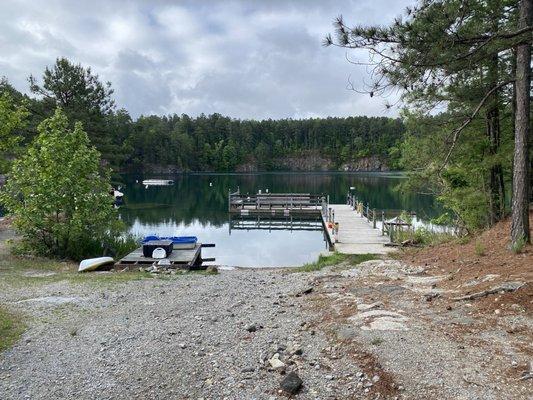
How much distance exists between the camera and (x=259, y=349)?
5723 millimetres

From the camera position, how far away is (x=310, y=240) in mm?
28547

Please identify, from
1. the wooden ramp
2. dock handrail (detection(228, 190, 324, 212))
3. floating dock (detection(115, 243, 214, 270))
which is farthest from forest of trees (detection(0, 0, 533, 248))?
dock handrail (detection(228, 190, 324, 212))

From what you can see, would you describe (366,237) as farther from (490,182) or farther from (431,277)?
(431,277)

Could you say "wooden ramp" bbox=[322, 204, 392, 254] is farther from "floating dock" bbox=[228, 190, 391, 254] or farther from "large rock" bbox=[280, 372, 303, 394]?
"large rock" bbox=[280, 372, 303, 394]

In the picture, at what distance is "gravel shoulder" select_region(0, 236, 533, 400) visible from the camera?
180 inches

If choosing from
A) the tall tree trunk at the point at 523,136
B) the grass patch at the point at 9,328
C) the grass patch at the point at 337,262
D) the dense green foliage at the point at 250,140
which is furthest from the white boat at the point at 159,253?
the dense green foliage at the point at 250,140

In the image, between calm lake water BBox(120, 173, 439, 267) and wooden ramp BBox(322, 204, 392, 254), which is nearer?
wooden ramp BBox(322, 204, 392, 254)

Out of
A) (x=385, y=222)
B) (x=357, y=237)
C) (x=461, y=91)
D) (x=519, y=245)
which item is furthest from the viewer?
(x=385, y=222)

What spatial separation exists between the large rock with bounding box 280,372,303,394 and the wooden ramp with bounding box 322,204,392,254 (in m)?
13.4

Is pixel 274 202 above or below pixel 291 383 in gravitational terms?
above

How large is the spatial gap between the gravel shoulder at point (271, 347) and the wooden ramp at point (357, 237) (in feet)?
32.1

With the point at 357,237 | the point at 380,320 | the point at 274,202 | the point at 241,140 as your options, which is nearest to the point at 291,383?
the point at 380,320

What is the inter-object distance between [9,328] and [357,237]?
17.9 m

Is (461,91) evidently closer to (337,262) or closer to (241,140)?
(337,262)
